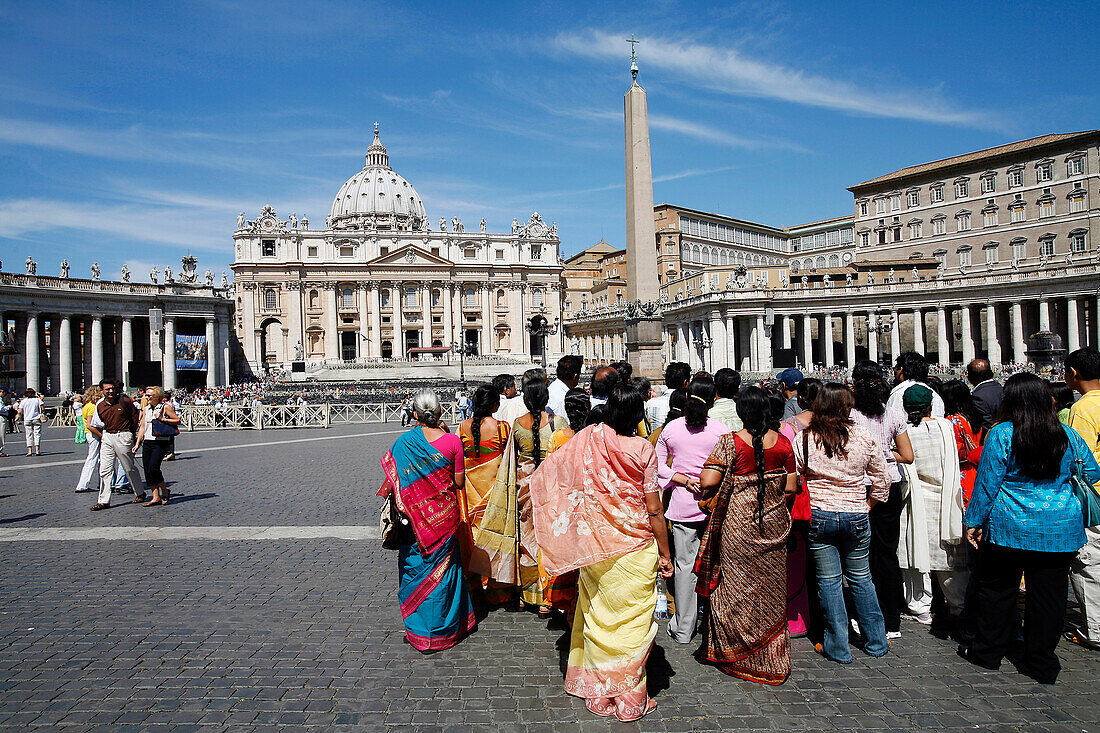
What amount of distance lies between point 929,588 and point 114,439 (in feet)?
35.2

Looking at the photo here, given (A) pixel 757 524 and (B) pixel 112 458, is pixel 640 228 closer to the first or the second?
(B) pixel 112 458

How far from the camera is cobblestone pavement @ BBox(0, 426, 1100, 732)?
3.65 m

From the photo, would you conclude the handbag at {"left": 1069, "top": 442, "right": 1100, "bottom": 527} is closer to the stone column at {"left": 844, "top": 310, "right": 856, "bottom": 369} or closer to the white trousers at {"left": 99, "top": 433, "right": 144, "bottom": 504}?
the white trousers at {"left": 99, "top": 433, "right": 144, "bottom": 504}

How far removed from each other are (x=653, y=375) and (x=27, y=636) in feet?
48.2

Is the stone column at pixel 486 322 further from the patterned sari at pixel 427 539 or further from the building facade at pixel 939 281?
the patterned sari at pixel 427 539

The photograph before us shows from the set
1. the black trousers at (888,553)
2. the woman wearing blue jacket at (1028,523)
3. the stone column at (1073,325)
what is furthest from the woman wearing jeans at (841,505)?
the stone column at (1073,325)

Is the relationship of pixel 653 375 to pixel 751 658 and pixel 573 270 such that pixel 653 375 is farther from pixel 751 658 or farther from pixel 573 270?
pixel 573 270

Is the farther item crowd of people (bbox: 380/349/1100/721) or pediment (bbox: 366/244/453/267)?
pediment (bbox: 366/244/453/267)

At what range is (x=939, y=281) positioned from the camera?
150 feet

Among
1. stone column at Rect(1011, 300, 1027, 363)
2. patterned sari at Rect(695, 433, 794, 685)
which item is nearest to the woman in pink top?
patterned sari at Rect(695, 433, 794, 685)

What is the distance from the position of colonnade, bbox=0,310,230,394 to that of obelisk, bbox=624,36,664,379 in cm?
3835

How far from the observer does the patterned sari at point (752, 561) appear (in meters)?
4.08

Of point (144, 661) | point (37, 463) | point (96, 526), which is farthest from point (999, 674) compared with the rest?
point (37, 463)

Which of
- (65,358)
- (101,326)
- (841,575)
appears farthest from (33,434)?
(101,326)
